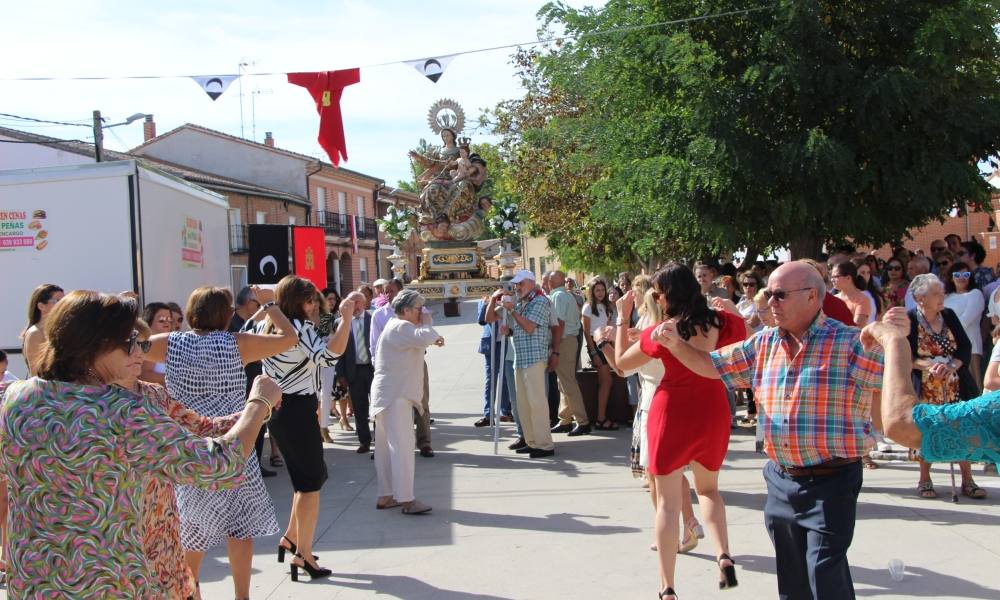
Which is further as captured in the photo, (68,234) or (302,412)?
(68,234)

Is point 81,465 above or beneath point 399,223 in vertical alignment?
beneath

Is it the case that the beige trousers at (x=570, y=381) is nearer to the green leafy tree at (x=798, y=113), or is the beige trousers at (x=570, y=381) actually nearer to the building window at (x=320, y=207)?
the green leafy tree at (x=798, y=113)

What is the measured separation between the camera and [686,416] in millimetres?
4961

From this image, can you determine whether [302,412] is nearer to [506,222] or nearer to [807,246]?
[506,222]

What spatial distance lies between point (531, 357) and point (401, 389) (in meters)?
2.54

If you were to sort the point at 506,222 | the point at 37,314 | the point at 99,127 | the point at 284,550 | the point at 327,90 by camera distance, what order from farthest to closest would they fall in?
the point at 99,127 < the point at 506,222 < the point at 327,90 < the point at 37,314 < the point at 284,550

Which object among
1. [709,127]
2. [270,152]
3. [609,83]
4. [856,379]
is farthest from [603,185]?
[270,152]

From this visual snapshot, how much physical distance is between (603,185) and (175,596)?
12733 mm

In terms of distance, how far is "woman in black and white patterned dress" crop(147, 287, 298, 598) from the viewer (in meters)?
4.71

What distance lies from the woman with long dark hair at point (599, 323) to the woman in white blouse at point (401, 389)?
13.0ft

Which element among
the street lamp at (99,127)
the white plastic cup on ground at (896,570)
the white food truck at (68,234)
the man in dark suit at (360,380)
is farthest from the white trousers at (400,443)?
the street lamp at (99,127)

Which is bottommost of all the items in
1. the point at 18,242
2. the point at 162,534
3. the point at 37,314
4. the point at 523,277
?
the point at 162,534

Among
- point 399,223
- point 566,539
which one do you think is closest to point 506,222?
point 399,223

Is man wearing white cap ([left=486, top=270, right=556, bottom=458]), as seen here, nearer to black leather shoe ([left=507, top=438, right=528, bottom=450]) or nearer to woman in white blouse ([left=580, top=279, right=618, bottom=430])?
black leather shoe ([left=507, top=438, right=528, bottom=450])
